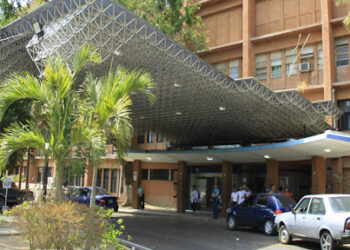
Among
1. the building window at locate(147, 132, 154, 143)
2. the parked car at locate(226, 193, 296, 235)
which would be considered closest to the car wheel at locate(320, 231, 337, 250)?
the parked car at locate(226, 193, 296, 235)

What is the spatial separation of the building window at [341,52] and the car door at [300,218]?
16.4 m

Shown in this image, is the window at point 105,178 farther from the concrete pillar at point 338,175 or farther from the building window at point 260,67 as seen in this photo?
the concrete pillar at point 338,175

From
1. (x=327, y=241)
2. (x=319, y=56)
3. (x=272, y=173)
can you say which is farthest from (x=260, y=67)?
(x=327, y=241)

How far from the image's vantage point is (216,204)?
2152 centimetres

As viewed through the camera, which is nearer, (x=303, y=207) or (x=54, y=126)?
(x=54, y=126)

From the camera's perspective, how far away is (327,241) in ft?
34.5

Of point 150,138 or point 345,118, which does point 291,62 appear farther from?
point 150,138

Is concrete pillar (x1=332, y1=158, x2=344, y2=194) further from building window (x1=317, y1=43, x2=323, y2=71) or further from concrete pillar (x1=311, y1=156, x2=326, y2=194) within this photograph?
building window (x1=317, y1=43, x2=323, y2=71)

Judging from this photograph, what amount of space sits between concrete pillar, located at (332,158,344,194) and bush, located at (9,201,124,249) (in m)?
19.2

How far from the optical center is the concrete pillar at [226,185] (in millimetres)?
24047

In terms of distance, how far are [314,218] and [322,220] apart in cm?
42

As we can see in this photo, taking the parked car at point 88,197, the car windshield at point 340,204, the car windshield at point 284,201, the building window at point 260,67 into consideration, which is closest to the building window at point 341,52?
the building window at point 260,67

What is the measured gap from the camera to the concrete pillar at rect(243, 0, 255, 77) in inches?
1147

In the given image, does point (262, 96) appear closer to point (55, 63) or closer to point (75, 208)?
point (55, 63)
